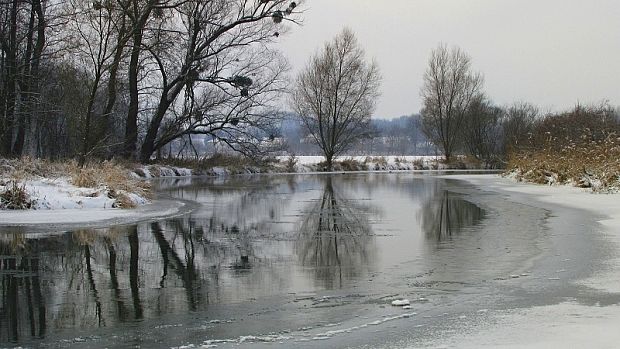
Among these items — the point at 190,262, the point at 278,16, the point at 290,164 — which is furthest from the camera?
the point at 290,164

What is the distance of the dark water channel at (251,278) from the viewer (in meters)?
5.22

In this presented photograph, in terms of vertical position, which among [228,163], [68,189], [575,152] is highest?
[575,152]

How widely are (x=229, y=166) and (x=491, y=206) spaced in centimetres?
2932

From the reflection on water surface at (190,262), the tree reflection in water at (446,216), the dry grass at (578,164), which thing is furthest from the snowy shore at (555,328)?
the dry grass at (578,164)

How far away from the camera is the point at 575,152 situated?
24547 mm

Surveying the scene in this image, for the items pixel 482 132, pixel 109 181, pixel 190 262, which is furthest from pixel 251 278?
pixel 482 132

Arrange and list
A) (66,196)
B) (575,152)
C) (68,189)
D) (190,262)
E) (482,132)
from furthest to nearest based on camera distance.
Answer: (482,132)
(575,152)
(68,189)
(66,196)
(190,262)

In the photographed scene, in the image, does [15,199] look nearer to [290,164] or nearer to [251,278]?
[251,278]

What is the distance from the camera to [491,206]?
1711 cm

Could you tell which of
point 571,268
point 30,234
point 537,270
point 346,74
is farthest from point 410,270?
point 346,74

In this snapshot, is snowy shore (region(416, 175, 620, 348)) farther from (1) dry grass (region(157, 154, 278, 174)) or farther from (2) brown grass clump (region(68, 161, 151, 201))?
(1) dry grass (region(157, 154, 278, 174))

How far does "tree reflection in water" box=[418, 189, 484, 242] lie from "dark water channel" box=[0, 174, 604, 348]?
0.39 feet

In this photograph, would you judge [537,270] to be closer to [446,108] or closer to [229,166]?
[229,166]

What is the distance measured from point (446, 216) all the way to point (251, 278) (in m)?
8.34
